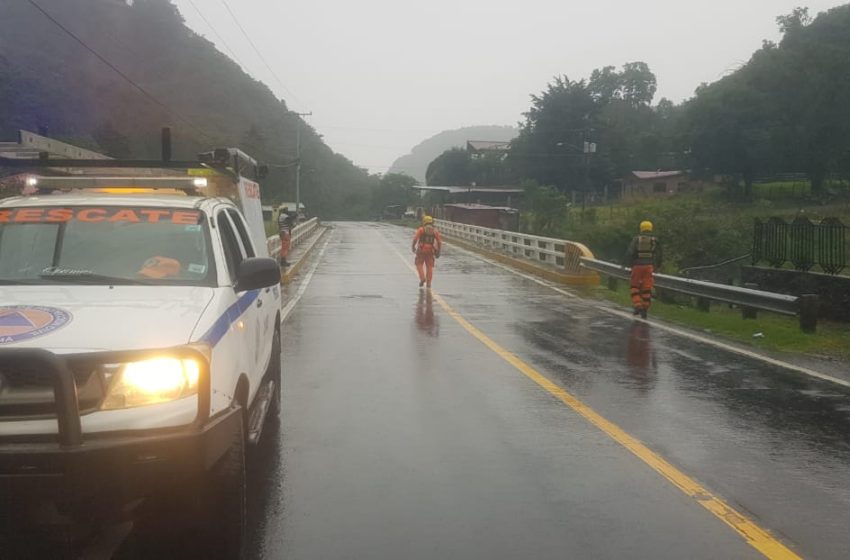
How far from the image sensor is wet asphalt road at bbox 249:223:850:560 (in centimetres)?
482

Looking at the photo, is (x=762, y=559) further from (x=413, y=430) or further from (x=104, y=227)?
(x=104, y=227)

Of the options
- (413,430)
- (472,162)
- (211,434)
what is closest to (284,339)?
(413,430)

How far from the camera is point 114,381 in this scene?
12.5 feet

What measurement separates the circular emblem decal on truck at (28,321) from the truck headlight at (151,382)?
398 mm

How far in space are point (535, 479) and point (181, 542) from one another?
2.43m

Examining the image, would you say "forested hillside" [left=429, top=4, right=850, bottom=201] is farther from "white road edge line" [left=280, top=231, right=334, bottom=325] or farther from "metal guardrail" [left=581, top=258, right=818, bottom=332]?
"metal guardrail" [left=581, top=258, right=818, bottom=332]

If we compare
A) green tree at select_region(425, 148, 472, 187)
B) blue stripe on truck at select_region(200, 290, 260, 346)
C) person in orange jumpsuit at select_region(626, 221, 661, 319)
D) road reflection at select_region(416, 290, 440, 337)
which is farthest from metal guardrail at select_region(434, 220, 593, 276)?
green tree at select_region(425, 148, 472, 187)

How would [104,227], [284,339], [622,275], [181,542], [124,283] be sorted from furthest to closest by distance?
1. [622,275]
2. [284,339]
3. [104,227]
4. [124,283]
5. [181,542]

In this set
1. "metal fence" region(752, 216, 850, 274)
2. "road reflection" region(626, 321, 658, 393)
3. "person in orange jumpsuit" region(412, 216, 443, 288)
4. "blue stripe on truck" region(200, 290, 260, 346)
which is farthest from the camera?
"person in orange jumpsuit" region(412, 216, 443, 288)

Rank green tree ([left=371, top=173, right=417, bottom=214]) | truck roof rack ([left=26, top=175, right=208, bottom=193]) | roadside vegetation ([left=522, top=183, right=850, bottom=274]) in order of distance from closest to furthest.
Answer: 1. truck roof rack ([left=26, top=175, right=208, bottom=193])
2. roadside vegetation ([left=522, top=183, right=850, bottom=274])
3. green tree ([left=371, top=173, right=417, bottom=214])

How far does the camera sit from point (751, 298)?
14258mm

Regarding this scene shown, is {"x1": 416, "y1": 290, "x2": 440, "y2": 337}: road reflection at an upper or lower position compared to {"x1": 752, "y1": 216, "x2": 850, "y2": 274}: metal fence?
lower

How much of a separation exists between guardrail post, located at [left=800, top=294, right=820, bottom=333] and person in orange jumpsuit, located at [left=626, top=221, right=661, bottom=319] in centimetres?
282

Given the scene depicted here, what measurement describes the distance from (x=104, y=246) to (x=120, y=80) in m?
50.7
